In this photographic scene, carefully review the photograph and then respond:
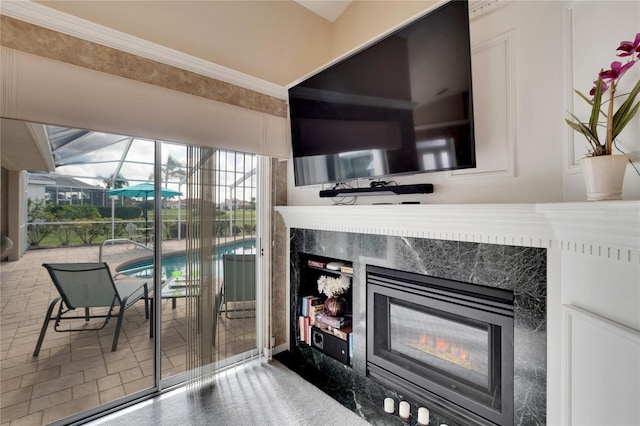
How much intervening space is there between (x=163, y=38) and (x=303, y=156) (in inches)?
48.9

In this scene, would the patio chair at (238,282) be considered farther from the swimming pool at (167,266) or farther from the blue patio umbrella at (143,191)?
the blue patio umbrella at (143,191)

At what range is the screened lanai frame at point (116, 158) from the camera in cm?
178

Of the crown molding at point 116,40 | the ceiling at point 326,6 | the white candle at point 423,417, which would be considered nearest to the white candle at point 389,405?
the white candle at point 423,417

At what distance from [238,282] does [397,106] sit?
184 centimetres

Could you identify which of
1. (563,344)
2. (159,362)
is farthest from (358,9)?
(159,362)

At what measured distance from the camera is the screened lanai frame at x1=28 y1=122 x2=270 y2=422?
1784 mm

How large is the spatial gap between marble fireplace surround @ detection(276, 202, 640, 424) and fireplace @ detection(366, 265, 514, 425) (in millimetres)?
135

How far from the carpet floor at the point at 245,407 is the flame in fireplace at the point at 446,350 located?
0.65 meters

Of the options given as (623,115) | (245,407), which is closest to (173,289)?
(245,407)

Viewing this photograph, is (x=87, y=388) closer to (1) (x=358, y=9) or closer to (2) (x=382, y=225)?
(2) (x=382, y=225)

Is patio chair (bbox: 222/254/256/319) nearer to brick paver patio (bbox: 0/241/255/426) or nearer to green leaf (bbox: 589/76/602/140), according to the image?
brick paver patio (bbox: 0/241/255/426)

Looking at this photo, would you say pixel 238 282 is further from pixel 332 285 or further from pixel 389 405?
pixel 389 405

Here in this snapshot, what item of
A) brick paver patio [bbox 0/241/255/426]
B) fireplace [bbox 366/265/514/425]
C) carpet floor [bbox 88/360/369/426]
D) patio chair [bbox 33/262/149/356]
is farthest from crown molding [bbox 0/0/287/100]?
carpet floor [bbox 88/360/369/426]

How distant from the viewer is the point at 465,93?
4.32 ft
